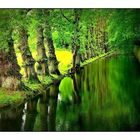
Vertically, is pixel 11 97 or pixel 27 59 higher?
pixel 27 59

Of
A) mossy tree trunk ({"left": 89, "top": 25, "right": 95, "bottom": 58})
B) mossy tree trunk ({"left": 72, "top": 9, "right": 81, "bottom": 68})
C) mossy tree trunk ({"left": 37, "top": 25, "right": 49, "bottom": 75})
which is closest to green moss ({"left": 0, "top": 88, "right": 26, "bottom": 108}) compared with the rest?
mossy tree trunk ({"left": 37, "top": 25, "right": 49, "bottom": 75})

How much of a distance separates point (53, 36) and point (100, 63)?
0.49 meters

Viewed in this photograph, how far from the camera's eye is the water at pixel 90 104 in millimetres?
4844

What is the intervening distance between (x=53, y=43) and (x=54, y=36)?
6 centimetres

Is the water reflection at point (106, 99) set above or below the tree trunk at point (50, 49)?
below

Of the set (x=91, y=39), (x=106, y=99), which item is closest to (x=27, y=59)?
(x=91, y=39)

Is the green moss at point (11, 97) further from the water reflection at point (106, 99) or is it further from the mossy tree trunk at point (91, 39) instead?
the mossy tree trunk at point (91, 39)

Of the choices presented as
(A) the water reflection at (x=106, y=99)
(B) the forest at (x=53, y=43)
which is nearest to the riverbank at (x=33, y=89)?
(B) the forest at (x=53, y=43)

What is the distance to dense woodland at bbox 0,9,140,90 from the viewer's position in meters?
4.88

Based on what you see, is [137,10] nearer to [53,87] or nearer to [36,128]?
[53,87]

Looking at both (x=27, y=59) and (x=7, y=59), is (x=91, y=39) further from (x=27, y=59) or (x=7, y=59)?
(x=7, y=59)

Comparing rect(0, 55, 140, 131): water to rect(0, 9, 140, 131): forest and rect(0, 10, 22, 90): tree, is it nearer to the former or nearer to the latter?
rect(0, 9, 140, 131): forest

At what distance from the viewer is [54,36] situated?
16.2 ft
